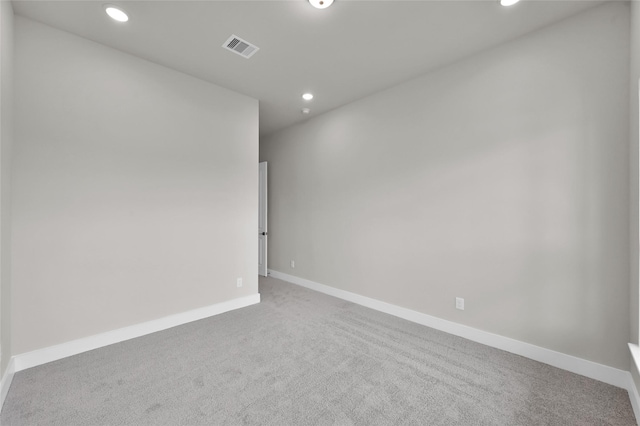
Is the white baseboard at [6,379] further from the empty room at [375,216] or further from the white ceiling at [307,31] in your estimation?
the white ceiling at [307,31]

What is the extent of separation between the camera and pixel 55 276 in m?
2.37

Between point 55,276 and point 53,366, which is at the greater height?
point 55,276

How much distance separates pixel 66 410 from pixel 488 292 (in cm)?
346

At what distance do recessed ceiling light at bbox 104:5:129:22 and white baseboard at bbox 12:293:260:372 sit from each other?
2.84 m

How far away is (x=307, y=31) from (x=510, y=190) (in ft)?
7.76

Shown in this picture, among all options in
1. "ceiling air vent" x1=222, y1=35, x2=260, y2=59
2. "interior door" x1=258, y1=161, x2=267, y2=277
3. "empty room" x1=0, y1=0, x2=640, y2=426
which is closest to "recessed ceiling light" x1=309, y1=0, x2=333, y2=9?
"empty room" x1=0, y1=0, x2=640, y2=426

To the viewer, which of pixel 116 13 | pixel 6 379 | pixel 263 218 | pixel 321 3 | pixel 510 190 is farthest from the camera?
pixel 263 218

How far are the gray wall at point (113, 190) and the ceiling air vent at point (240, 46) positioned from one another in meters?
0.88

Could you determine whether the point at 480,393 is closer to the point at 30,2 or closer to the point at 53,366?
the point at 53,366

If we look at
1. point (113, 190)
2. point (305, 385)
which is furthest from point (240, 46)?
point (305, 385)

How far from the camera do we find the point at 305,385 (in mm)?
2002

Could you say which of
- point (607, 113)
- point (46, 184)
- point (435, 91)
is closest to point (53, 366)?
point (46, 184)

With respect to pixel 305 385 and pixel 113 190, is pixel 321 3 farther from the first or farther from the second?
pixel 305 385

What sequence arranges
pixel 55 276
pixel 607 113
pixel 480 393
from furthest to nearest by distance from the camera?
1. pixel 55 276
2. pixel 607 113
3. pixel 480 393
